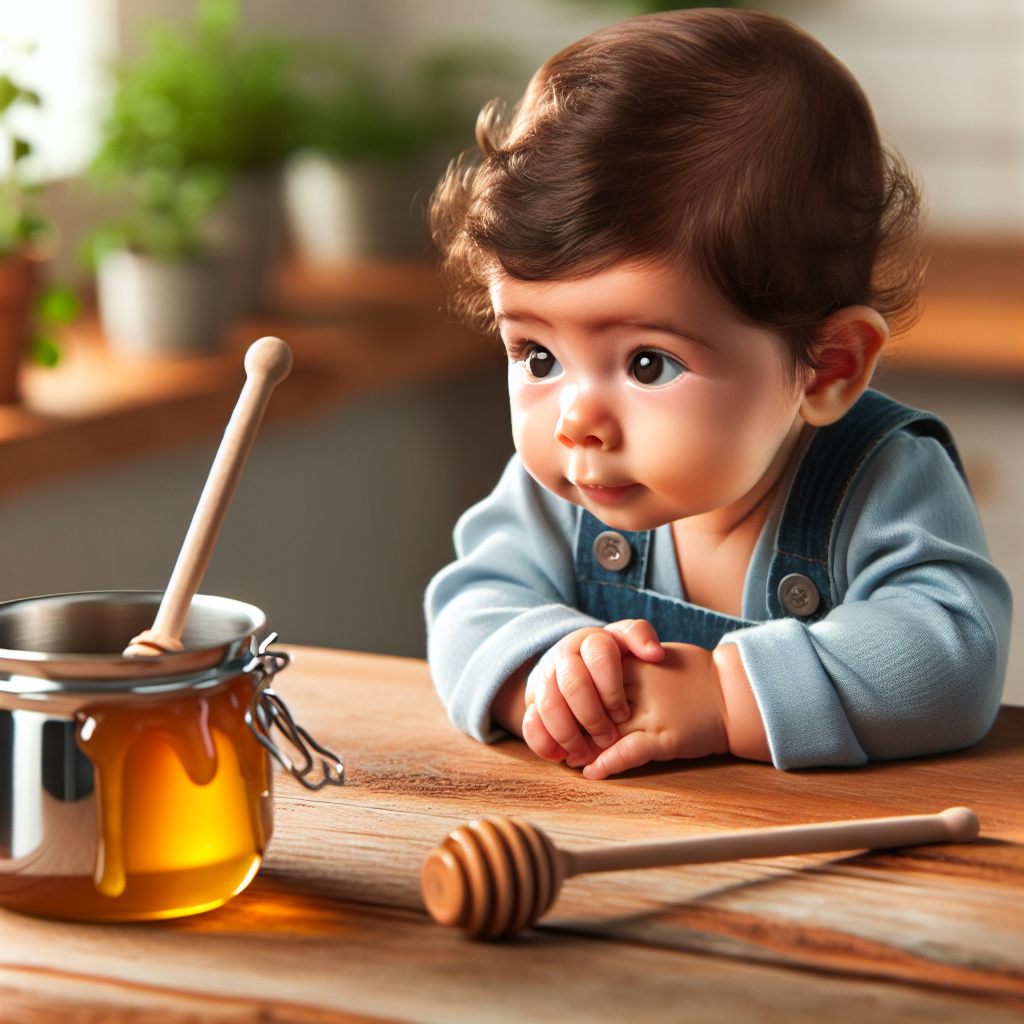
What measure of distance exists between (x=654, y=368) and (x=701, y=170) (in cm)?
11

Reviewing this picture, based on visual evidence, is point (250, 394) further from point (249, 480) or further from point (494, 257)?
point (249, 480)

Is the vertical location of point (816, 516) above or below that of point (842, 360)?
below

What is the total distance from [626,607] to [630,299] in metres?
0.28

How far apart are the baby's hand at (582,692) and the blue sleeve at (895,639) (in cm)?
6

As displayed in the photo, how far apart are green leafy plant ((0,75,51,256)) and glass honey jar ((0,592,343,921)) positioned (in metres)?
1.35

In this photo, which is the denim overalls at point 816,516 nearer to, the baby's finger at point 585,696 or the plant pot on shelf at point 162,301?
the baby's finger at point 585,696

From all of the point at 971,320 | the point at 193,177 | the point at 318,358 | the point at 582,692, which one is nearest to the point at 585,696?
the point at 582,692

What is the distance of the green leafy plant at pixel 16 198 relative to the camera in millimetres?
1710

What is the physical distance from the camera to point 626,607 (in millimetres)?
944

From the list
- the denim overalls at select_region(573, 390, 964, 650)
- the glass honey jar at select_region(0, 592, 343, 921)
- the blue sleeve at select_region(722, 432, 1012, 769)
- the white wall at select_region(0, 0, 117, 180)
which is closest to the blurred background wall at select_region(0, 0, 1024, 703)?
the white wall at select_region(0, 0, 117, 180)

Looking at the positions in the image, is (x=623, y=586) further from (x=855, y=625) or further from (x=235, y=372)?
(x=235, y=372)

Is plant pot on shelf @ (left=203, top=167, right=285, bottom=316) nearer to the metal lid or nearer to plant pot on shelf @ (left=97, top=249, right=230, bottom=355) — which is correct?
plant pot on shelf @ (left=97, top=249, right=230, bottom=355)

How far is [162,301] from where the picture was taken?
210 centimetres

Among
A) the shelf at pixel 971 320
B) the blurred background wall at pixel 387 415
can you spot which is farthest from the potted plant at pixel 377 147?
the shelf at pixel 971 320
